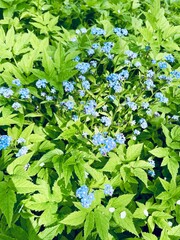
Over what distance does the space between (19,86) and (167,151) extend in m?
1.41

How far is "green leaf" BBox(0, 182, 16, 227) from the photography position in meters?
2.36

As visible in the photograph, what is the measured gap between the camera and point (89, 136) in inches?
125

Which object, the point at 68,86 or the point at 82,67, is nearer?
the point at 68,86

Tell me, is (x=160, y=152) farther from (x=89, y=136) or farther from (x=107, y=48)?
(x=107, y=48)

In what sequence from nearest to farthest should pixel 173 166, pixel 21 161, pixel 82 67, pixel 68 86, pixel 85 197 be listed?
pixel 85 197 → pixel 21 161 → pixel 173 166 → pixel 68 86 → pixel 82 67

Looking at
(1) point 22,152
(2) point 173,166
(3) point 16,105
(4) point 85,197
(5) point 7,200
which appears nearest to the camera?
(5) point 7,200

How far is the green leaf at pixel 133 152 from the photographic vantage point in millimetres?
2969

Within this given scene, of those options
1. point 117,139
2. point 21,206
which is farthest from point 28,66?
point 21,206

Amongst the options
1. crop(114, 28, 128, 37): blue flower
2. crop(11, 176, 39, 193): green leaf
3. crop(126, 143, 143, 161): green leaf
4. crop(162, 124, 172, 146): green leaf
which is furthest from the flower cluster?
crop(114, 28, 128, 37): blue flower

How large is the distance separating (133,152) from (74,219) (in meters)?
0.77

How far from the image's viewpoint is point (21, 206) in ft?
8.76

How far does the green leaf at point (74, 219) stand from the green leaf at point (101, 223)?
3.9 inches

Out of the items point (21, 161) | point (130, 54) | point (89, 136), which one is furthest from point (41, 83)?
point (130, 54)

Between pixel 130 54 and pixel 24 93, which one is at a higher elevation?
pixel 130 54
